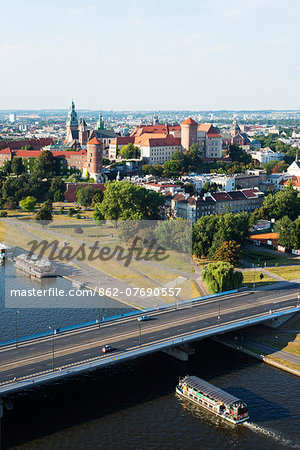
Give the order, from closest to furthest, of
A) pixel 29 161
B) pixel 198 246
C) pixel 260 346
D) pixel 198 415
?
pixel 198 415
pixel 260 346
pixel 198 246
pixel 29 161

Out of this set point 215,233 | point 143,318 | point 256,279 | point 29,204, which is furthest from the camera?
point 29,204

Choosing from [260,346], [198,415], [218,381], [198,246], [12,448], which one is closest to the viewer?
[12,448]

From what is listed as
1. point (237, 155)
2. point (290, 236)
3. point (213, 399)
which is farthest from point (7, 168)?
point (213, 399)

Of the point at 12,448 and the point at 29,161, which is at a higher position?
the point at 29,161

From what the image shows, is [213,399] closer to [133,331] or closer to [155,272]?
[133,331]

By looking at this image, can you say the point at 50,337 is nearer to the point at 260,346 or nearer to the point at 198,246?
the point at 260,346

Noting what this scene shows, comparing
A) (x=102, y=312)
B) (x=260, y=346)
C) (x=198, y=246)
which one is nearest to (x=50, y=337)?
(x=102, y=312)

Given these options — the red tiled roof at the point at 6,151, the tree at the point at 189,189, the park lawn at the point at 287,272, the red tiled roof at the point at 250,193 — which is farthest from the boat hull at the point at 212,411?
the red tiled roof at the point at 6,151

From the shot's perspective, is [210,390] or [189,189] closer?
[210,390]
